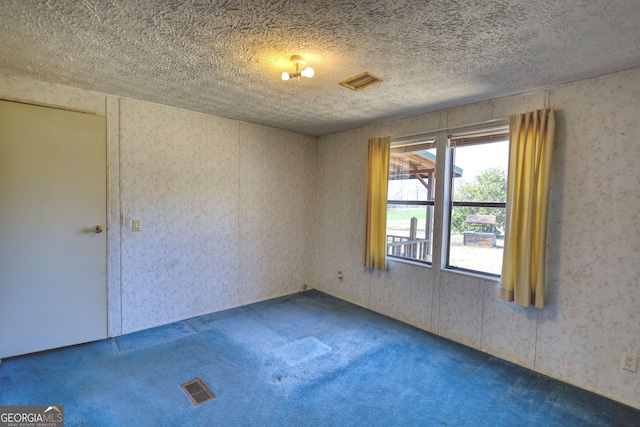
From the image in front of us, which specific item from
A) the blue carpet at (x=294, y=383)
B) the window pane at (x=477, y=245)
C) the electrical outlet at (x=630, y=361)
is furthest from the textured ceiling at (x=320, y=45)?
the blue carpet at (x=294, y=383)

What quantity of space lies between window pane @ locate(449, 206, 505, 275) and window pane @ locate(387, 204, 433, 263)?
28 cm

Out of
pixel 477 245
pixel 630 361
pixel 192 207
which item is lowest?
pixel 630 361

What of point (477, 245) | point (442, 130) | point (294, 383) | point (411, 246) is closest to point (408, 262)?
point (411, 246)

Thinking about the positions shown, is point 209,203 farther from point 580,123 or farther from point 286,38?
point 580,123

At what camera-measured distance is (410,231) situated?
361cm

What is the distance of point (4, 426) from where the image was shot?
1.83m

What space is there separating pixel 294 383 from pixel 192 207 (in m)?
2.20

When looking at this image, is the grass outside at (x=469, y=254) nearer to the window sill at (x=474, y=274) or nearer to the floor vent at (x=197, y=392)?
the window sill at (x=474, y=274)

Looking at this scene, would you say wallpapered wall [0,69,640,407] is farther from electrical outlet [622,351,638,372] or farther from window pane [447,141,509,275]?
window pane [447,141,509,275]

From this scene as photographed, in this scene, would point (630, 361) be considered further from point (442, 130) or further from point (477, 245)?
point (442, 130)

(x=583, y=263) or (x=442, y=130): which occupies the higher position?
(x=442, y=130)

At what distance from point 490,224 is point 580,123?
1037 mm

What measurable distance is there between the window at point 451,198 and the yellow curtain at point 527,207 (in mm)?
203

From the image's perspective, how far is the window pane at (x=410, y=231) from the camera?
338cm
